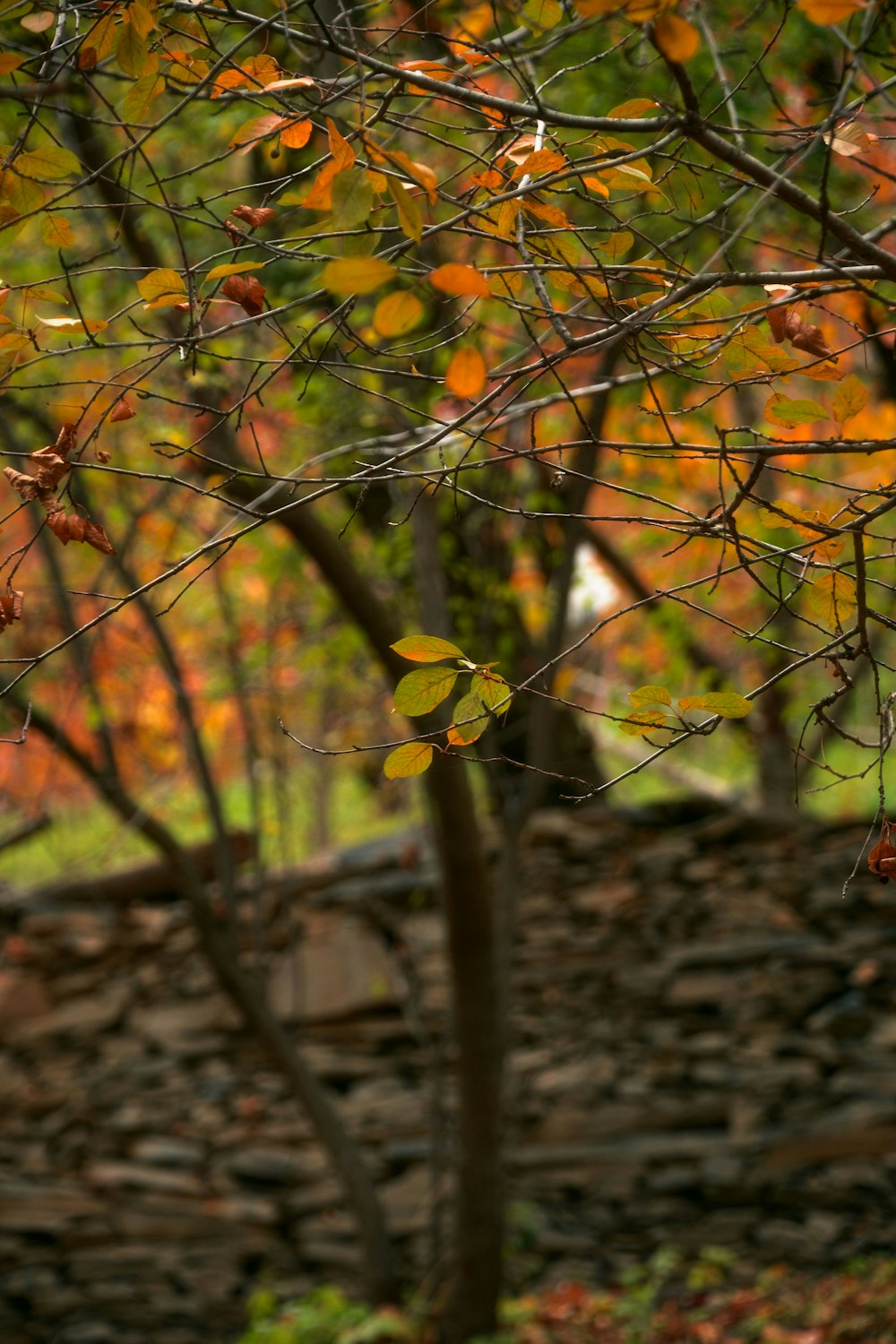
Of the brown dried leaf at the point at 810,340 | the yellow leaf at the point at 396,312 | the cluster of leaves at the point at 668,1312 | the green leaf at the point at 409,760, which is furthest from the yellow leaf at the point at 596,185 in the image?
the cluster of leaves at the point at 668,1312

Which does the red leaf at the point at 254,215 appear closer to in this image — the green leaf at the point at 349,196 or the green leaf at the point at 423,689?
the green leaf at the point at 349,196

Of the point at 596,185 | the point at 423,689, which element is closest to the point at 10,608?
the point at 423,689

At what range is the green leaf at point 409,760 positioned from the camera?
1536 millimetres

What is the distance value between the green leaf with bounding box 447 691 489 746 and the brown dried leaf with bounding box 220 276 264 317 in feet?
1.89

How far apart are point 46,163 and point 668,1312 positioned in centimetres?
408

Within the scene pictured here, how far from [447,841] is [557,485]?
2.20 meters

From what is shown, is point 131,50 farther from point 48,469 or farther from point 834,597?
point 834,597

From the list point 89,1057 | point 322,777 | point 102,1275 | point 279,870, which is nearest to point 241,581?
point 322,777

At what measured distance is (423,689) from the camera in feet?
4.98

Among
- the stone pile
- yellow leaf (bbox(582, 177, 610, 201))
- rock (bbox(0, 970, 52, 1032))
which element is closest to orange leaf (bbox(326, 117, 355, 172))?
yellow leaf (bbox(582, 177, 610, 201))

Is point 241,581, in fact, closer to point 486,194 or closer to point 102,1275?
point 102,1275

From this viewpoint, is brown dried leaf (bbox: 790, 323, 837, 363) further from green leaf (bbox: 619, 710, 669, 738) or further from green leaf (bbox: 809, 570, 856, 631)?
green leaf (bbox: 619, 710, 669, 738)

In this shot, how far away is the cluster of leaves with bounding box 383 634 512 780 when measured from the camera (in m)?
1.49

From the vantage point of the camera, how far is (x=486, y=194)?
1752 mm
